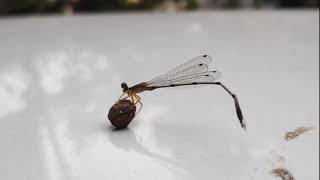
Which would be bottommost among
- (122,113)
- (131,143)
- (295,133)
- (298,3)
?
(298,3)

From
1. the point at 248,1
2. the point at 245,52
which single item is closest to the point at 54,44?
the point at 245,52

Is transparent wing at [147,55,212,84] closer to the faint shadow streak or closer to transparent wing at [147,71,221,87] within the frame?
transparent wing at [147,71,221,87]

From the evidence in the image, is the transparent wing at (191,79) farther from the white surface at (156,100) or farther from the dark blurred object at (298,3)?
the dark blurred object at (298,3)

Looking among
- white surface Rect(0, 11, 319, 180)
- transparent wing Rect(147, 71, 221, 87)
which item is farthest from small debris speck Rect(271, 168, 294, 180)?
transparent wing Rect(147, 71, 221, 87)

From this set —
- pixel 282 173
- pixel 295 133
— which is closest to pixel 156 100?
pixel 295 133

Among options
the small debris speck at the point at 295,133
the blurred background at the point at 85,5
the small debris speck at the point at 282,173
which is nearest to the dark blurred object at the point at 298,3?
the blurred background at the point at 85,5

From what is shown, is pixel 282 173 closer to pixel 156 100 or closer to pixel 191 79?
pixel 191 79
